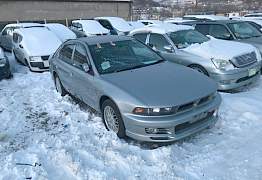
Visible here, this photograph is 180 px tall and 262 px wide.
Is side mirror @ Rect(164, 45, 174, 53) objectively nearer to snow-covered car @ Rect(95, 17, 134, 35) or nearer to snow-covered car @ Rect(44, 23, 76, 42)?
snow-covered car @ Rect(44, 23, 76, 42)

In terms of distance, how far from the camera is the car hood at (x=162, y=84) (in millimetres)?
4578

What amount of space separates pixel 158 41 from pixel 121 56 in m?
2.51

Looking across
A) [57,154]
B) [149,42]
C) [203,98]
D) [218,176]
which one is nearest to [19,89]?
[149,42]

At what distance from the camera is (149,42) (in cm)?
837

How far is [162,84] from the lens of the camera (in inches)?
195

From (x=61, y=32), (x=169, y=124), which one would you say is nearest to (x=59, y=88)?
(x=169, y=124)

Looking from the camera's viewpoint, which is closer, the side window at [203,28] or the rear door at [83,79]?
the rear door at [83,79]

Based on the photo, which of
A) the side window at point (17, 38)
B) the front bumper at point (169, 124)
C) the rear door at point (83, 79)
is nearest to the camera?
the front bumper at point (169, 124)

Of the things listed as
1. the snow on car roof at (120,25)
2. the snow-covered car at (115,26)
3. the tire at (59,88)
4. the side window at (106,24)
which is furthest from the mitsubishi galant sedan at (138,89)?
the side window at (106,24)

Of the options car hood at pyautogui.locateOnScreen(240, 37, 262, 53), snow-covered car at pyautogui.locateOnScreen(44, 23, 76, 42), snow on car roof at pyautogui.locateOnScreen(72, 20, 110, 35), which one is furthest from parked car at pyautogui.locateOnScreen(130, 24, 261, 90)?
snow on car roof at pyautogui.locateOnScreen(72, 20, 110, 35)

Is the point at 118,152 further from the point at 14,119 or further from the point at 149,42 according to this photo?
the point at 149,42

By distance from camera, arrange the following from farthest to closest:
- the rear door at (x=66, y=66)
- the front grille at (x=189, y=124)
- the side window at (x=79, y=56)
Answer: the rear door at (x=66, y=66), the side window at (x=79, y=56), the front grille at (x=189, y=124)

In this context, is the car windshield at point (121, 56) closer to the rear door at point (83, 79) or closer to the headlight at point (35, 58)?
the rear door at point (83, 79)

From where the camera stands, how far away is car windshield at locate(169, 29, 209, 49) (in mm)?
7877
